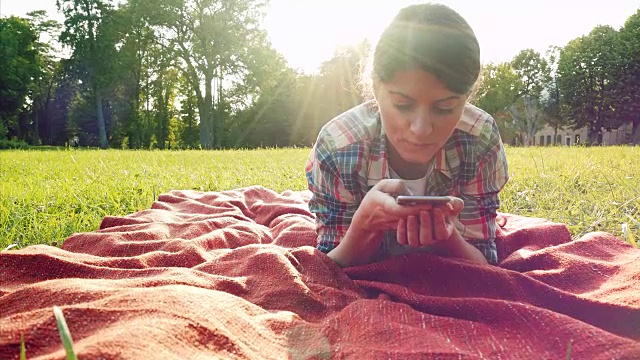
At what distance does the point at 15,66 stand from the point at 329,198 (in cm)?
3501

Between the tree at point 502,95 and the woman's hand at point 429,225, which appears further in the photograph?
the tree at point 502,95

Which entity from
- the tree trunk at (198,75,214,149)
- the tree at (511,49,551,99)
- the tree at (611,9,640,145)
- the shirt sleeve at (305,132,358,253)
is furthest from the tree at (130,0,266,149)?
the tree at (511,49,551,99)

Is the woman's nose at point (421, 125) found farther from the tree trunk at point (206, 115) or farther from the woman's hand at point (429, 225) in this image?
the tree trunk at point (206, 115)

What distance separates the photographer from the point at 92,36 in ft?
87.5

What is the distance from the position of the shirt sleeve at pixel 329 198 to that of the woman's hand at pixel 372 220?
0.18 meters

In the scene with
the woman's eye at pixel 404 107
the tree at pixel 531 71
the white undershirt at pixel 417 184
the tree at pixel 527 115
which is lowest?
the white undershirt at pixel 417 184

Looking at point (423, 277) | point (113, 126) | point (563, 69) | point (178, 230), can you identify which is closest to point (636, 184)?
point (423, 277)

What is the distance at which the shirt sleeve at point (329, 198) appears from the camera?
254 centimetres

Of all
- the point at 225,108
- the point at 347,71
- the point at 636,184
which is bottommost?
the point at 636,184

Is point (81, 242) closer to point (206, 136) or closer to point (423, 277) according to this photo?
point (423, 277)

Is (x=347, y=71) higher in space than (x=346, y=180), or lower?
higher

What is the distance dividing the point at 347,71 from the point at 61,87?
79.2 feet

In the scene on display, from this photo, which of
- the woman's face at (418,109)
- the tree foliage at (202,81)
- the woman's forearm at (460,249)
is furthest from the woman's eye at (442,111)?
the tree foliage at (202,81)

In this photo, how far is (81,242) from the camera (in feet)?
9.50
